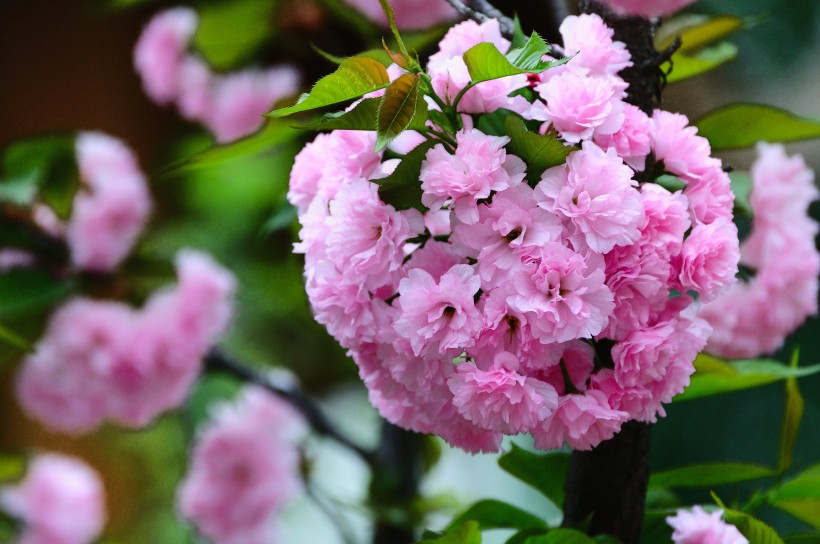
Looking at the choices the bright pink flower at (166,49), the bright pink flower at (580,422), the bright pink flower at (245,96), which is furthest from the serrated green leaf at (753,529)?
the bright pink flower at (166,49)

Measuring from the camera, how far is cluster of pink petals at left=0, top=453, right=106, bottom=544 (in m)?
1.24

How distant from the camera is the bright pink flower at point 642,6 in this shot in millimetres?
379

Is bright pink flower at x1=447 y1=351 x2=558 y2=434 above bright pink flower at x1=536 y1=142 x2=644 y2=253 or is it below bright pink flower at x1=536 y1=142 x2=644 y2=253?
below

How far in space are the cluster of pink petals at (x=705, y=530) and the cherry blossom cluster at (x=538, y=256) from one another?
0.27ft

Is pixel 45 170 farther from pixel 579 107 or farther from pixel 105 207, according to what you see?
pixel 579 107

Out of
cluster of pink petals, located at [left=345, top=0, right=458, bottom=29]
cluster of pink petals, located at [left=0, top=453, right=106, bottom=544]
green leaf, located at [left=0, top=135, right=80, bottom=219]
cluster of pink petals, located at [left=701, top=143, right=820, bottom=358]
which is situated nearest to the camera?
cluster of pink petals, located at [left=701, top=143, right=820, bottom=358]

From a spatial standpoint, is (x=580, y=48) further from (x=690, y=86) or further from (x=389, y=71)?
(x=690, y=86)

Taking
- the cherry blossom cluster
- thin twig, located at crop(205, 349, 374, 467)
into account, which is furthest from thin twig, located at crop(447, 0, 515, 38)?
thin twig, located at crop(205, 349, 374, 467)

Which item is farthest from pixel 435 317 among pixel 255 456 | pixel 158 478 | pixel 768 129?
pixel 158 478

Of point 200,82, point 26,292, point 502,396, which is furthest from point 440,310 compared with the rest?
point 200,82

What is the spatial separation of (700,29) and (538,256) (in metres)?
0.32

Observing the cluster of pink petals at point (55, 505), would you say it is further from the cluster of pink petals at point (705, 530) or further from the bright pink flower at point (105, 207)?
the cluster of pink petals at point (705, 530)

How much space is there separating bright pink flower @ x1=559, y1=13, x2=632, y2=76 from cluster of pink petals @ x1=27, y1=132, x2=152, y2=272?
0.66 metres

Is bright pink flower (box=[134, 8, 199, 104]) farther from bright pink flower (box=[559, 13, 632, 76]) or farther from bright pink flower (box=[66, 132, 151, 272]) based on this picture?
bright pink flower (box=[559, 13, 632, 76])
